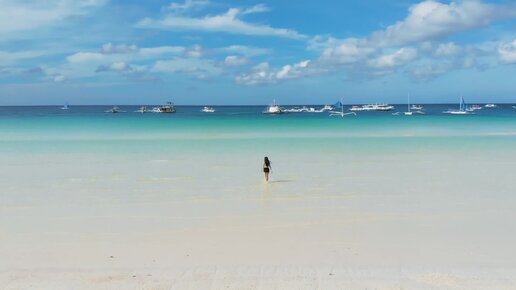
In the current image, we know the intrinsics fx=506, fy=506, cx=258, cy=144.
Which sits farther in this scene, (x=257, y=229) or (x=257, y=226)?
(x=257, y=226)

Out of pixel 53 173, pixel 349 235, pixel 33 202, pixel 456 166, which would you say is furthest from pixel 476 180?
pixel 53 173

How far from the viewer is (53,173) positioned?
20.2m

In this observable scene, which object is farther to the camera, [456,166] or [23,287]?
[456,166]

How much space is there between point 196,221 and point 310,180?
7.08 metres

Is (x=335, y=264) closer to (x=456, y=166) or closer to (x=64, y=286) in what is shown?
(x=64, y=286)

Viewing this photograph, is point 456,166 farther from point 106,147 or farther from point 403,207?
point 106,147

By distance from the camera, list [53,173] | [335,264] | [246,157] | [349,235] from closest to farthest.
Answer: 1. [335,264]
2. [349,235]
3. [53,173]
4. [246,157]

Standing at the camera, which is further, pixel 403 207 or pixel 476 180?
pixel 476 180

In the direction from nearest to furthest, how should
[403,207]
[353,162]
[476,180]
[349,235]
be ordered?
[349,235]
[403,207]
[476,180]
[353,162]

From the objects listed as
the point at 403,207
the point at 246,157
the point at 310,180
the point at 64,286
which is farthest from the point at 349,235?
the point at 246,157

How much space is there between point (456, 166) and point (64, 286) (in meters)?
18.5

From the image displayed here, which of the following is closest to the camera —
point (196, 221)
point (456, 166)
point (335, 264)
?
point (335, 264)

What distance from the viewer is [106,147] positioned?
32.8 metres

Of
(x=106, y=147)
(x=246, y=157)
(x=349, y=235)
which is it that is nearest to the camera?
(x=349, y=235)
